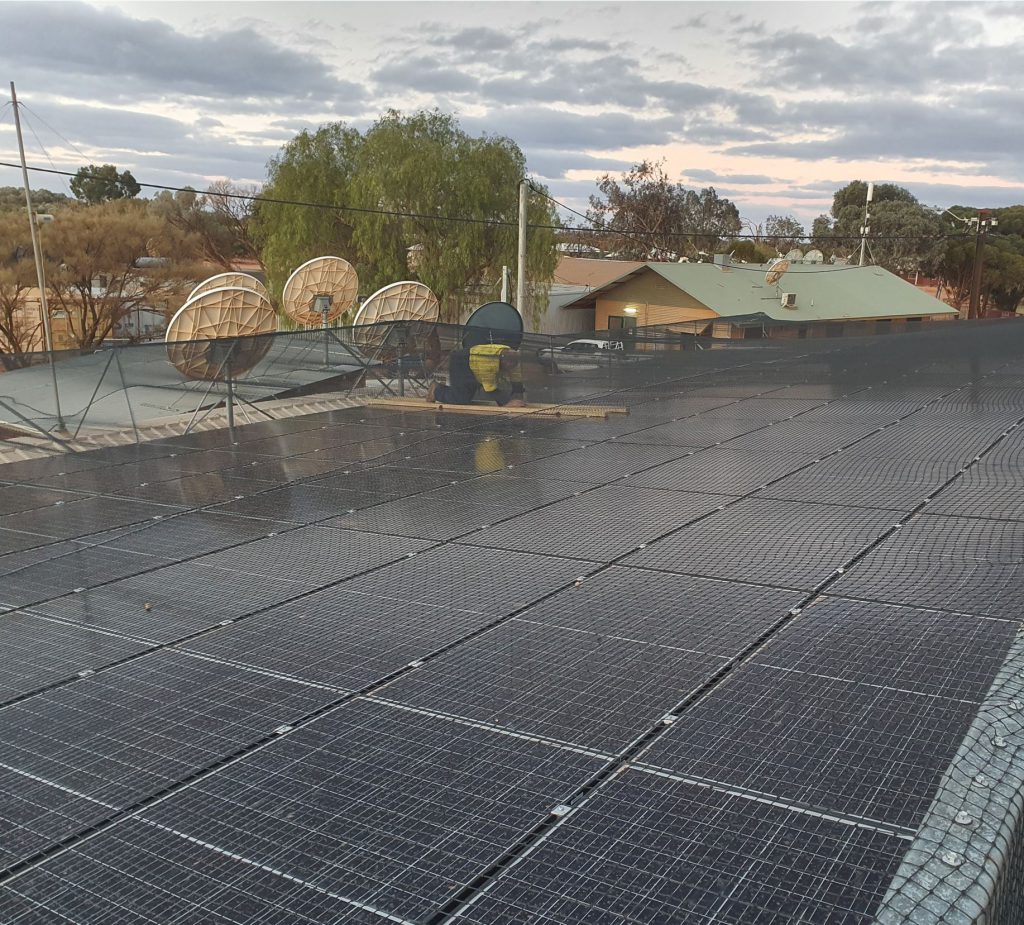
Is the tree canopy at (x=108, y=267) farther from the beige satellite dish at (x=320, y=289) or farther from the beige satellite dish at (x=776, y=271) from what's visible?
the beige satellite dish at (x=776, y=271)

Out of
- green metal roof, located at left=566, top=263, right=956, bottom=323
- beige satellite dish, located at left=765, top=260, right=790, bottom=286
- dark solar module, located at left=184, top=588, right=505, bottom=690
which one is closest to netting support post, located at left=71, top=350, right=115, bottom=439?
dark solar module, located at left=184, top=588, right=505, bottom=690

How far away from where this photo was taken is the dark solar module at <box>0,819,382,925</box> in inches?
106

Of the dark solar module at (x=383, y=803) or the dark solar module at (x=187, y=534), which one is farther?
the dark solar module at (x=187, y=534)

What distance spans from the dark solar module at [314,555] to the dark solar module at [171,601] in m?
0.13

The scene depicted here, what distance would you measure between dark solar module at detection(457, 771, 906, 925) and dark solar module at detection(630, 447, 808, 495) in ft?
15.1

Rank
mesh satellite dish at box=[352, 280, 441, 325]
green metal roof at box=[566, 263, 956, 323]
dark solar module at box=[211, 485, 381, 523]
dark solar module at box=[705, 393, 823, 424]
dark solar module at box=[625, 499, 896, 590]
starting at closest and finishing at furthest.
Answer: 1. dark solar module at box=[625, 499, 896, 590]
2. dark solar module at box=[211, 485, 381, 523]
3. dark solar module at box=[705, 393, 823, 424]
4. mesh satellite dish at box=[352, 280, 441, 325]
5. green metal roof at box=[566, 263, 956, 323]

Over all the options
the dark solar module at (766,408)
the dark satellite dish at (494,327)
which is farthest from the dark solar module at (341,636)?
the dark satellite dish at (494,327)

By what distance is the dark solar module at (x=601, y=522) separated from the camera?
6.19 meters

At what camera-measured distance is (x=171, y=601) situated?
17.5ft

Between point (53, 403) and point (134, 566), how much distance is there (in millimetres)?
5168

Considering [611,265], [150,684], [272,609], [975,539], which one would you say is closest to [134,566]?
[272,609]

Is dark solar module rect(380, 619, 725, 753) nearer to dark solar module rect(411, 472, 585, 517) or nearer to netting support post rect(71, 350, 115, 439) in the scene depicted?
dark solar module rect(411, 472, 585, 517)

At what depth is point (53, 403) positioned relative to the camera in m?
10.4

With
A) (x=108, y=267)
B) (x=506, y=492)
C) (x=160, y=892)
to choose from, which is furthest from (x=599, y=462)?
(x=108, y=267)
